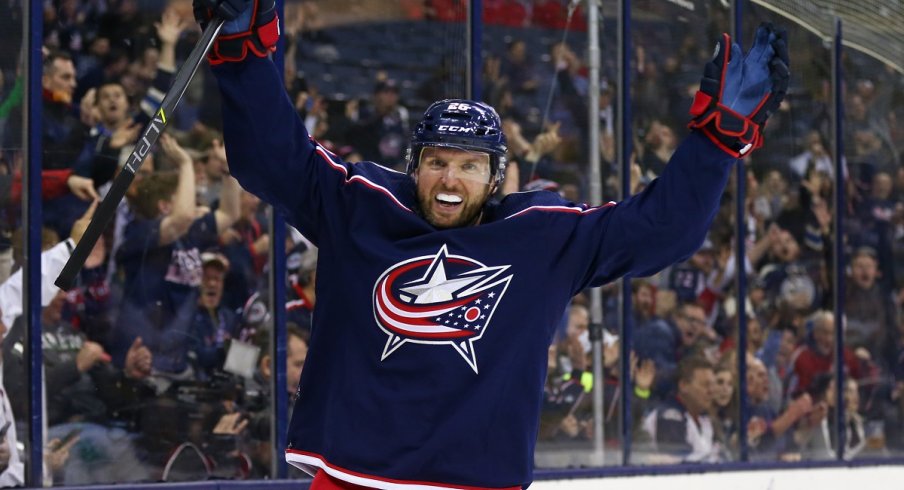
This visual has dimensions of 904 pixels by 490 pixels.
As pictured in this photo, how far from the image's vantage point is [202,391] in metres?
4.90

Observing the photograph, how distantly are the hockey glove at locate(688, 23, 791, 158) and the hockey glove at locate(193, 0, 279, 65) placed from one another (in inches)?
30.9

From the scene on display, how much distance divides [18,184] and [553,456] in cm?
228

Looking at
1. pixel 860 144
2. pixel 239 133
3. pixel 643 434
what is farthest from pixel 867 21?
pixel 239 133

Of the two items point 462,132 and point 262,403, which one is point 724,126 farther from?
point 262,403

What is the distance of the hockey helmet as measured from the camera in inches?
112

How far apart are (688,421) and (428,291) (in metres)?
3.79

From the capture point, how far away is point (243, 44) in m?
2.77

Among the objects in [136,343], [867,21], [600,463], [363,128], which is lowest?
[600,463]

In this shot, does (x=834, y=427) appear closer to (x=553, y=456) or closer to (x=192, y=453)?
(x=553, y=456)

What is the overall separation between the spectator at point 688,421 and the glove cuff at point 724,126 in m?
3.55

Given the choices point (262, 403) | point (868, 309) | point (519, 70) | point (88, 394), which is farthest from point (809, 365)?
point (88, 394)

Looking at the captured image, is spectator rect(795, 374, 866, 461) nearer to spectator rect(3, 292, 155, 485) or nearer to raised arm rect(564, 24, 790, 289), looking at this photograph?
spectator rect(3, 292, 155, 485)

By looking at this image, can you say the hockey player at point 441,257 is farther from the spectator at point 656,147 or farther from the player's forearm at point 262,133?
the spectator at point 656,147

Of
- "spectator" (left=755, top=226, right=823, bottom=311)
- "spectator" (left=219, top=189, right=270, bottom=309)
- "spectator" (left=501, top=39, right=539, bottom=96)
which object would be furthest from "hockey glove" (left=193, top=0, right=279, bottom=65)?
"spectator" (left=755, top=226, right=823, bottom=311)
